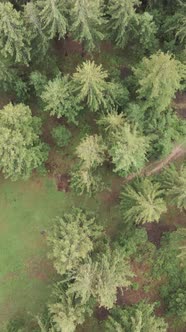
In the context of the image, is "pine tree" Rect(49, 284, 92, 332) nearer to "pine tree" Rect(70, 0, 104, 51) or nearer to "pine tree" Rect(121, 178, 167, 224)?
"pine tree" Rect(121, 178, 167, 224)

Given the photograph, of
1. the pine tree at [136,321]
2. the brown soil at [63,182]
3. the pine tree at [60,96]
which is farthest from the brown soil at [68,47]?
the pine tree at [136,321]

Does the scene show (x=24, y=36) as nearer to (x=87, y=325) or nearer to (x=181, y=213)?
(x=181, y=213)

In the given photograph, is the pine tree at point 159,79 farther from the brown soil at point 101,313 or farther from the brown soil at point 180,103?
the brown soil at point 101,313

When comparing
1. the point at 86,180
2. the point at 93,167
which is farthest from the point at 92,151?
the point at 86,180

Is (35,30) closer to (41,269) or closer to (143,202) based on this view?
(143,202)

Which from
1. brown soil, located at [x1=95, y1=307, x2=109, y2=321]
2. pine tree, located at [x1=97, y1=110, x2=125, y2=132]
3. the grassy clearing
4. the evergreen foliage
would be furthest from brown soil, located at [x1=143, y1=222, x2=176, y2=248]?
pine tree, located at [x1=97, y1=110, x2=125, y2=132]

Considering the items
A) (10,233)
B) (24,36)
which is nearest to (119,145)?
(24,36)
